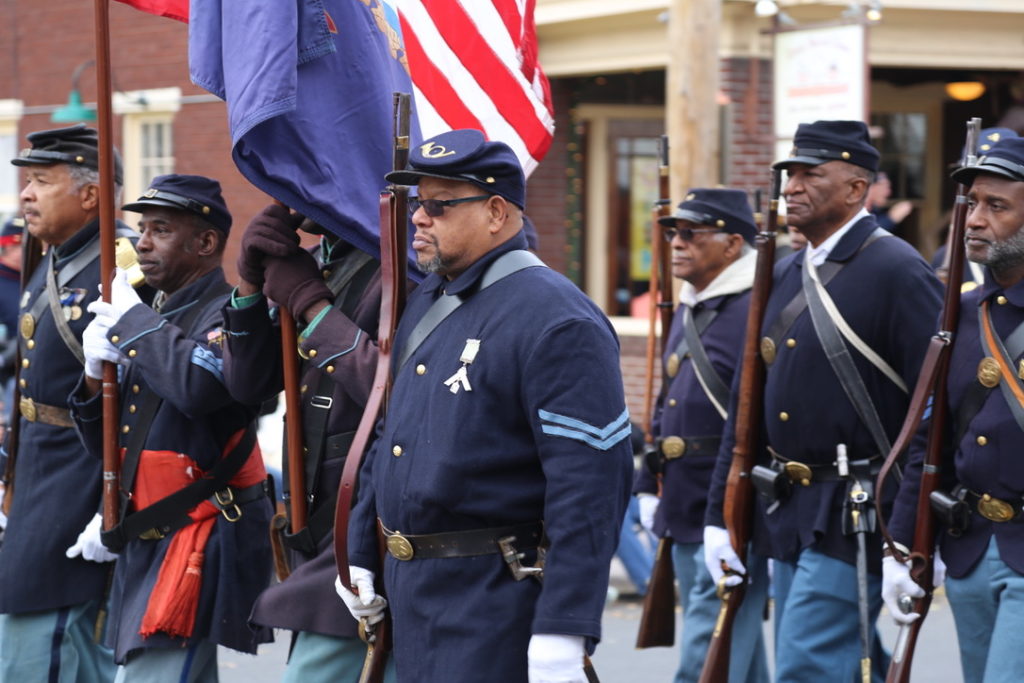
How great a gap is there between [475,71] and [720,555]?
1.95 meters

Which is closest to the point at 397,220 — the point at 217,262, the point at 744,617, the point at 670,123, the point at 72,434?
the point at 217,262

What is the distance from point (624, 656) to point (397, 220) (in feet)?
14.7

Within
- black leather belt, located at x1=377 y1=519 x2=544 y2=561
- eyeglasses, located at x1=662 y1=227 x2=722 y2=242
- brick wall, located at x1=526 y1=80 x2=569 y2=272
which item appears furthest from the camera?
brick wall, located at x1=526 y1=80 x2=569 y2=272

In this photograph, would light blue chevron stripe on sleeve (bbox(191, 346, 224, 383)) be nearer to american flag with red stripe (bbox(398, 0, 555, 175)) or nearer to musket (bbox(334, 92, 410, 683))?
musket (bbox(334, 92, 410, 683))

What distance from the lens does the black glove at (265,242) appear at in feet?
15.1

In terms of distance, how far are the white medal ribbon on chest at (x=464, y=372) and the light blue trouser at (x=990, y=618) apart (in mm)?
1735

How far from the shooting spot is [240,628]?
518cm

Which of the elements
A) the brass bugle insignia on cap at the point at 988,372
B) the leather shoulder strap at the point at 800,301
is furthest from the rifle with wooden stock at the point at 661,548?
the brass bugle insignia on cap at the point at 988,372

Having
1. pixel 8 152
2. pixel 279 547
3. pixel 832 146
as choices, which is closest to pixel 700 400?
pixel 832 146

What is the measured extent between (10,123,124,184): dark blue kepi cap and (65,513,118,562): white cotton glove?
123cm

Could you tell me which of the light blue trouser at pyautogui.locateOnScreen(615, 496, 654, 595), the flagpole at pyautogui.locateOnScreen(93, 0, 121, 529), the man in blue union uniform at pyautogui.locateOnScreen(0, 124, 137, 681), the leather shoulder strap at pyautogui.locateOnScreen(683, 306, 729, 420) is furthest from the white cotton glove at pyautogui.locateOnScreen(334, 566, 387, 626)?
the light blue trouser at pyautogui.locateOnScreen(615, 496, 654, 595)

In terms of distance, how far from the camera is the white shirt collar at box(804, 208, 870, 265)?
573cm

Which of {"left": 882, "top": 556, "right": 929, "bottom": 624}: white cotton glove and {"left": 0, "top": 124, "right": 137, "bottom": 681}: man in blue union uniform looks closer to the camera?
{"left": 882, "top": 556, "right": 929, "bottom": 624}: white cotton glove

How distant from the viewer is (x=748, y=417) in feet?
19.2
